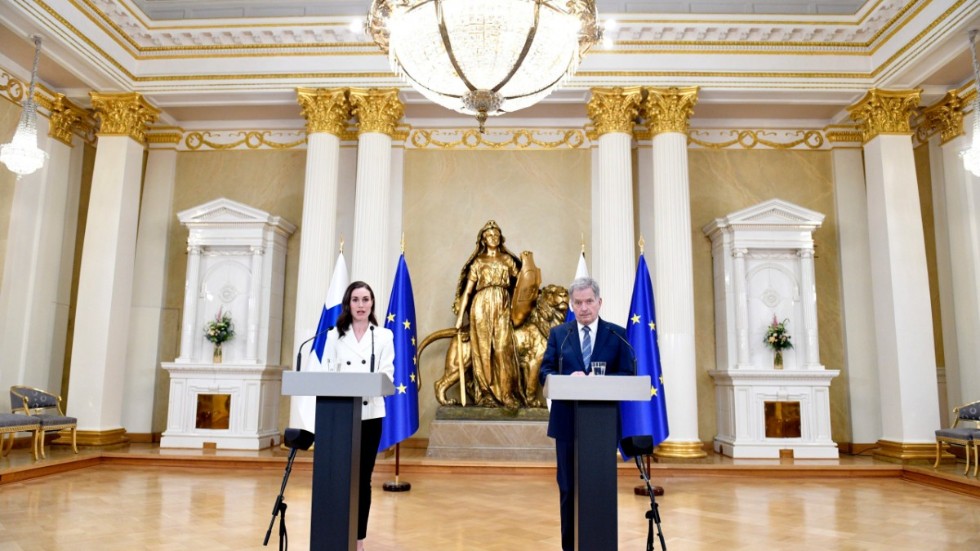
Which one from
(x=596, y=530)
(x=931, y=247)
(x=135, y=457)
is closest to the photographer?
(x=596, y=530)

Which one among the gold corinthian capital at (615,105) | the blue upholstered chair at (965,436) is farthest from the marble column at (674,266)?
the blue upholstered chair at (965,436)

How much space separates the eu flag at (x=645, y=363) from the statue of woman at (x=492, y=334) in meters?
2.03

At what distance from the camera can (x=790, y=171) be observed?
33.4ft

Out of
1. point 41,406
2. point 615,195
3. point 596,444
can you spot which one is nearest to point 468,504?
point 596,444

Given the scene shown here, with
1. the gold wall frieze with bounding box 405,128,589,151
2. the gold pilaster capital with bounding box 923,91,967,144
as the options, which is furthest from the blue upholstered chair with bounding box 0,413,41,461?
the gold pilaster capital with bounding box 923,91,967,144

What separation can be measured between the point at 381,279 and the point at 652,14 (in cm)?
508

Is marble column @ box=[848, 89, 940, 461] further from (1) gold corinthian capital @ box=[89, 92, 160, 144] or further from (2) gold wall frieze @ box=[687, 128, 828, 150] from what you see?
(1) gold corinthian capital @ box=[89, 92, 160, 144]

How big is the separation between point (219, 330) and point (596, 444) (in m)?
7.58

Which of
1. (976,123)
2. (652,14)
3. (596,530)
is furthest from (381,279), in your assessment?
(976,123)

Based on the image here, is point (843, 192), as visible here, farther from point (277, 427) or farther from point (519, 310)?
point (277, 427)

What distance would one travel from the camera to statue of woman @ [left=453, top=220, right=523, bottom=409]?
335 inches

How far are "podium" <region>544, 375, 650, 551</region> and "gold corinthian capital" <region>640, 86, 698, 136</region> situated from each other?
6.92 metres

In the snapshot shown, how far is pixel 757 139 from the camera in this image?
10.3 meters

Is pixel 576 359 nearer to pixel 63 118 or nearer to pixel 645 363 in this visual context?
pixel 645 363
